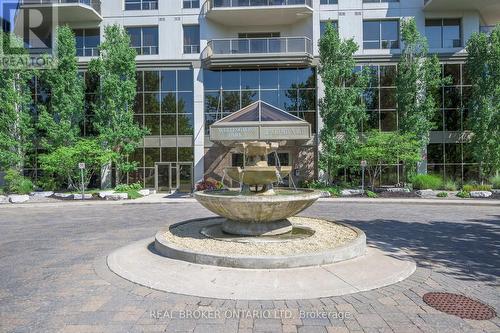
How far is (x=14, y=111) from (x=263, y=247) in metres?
25.6

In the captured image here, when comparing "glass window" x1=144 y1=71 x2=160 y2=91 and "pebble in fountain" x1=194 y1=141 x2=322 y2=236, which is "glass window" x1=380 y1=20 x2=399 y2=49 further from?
"pebble in fountain" x1=194 y1=141 x2=322 y2=236

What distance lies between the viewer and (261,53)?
2606cm

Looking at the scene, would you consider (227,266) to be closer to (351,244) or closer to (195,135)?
(351,244)

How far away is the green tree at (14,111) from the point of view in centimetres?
2406

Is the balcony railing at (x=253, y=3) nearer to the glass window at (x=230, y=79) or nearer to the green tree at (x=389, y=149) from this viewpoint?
the glass window at (x=230, y=79)

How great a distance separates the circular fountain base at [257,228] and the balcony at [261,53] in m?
20.3

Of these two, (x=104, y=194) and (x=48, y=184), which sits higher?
(x=48, y=184)

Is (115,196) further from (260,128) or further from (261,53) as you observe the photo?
(261,53)

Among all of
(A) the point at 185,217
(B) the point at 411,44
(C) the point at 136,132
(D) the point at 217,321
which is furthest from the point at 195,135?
(D) the point at 217,321

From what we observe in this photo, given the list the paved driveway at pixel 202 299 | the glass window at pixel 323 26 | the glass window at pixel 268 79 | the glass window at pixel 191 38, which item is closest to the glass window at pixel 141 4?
the glass window at pixel 191 38

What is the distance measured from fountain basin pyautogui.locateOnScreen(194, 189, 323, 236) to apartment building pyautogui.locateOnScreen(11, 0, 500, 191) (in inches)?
718

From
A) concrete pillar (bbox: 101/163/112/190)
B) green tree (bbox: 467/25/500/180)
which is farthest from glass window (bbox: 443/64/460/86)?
concrete pillar (bbox: 101/163/112/190)

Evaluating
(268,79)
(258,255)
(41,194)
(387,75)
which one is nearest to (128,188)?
(41,194)

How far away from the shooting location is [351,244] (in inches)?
267
